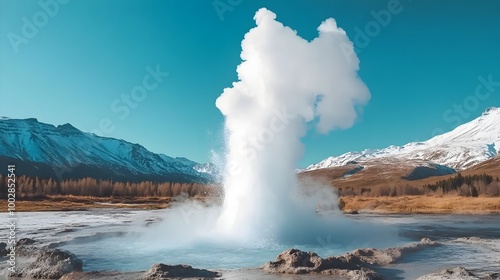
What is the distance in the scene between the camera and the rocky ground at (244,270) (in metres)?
16.0

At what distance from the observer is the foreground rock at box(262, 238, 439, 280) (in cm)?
1688

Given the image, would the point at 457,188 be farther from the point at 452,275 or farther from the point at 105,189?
the point at 452,275

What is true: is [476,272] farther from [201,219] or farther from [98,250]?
[201,219]

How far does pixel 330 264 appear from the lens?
17.9 metres

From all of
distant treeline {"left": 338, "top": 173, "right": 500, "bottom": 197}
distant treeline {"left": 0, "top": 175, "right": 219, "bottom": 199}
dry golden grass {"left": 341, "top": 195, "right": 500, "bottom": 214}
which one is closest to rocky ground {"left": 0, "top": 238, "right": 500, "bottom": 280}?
dry golden grass {"left": 341, "top": 195, "right": 500, "bottom": 214}

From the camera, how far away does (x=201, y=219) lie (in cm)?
3431

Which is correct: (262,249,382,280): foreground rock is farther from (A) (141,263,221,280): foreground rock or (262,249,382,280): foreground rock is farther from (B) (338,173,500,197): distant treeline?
(B) (338,173,500,197): distant treeline

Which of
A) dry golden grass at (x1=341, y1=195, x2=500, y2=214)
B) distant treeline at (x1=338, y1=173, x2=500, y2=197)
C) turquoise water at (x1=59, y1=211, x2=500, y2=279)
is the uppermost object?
distant treeline at (x1=338, y1=173, x2=500, y2=197)

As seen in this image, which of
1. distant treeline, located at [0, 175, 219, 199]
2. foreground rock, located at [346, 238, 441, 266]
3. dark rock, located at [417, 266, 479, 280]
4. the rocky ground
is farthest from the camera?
distant treeline, located at [0, 175, 219, 199]

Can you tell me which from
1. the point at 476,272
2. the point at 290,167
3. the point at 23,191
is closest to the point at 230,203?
the point at 290,167

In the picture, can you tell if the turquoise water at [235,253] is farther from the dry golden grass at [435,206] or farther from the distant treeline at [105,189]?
the distant treeline at [105,189]

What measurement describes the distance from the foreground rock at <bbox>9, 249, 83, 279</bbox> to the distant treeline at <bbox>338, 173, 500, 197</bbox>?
12103cm

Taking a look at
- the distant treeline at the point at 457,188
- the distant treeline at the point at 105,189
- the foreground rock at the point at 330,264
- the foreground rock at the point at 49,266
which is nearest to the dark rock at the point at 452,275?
the foreground rock at the point at 330,264

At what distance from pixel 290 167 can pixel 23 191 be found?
118820mm
